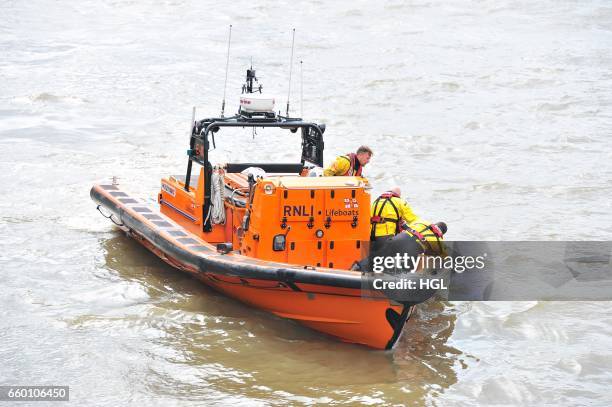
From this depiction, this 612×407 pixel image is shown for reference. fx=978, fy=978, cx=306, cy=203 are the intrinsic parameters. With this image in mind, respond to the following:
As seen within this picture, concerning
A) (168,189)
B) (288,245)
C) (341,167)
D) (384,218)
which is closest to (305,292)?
(288,245)

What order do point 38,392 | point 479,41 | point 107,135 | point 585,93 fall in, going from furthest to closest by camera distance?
point 479,41, point 585,93, point 107,135, point 38,392

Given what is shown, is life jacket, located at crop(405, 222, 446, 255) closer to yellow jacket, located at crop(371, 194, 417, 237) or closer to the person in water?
yellow jacket, located at crop(371, 194, 417, 237)

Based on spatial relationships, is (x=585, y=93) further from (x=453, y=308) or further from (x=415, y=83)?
(x=453, y=308)

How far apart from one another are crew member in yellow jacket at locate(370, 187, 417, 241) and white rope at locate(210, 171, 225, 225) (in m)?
1.48

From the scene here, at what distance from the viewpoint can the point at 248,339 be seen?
8.16 m

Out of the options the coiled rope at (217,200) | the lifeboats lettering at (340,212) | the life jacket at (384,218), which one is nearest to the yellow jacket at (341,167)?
the life jacket at (384,218)

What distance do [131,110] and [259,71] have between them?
3.51m

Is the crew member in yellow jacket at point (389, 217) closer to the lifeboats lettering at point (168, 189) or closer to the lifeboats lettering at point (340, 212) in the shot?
the lifeboats lettering at point (340, 212)

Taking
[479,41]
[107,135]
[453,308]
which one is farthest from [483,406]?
[479,41]

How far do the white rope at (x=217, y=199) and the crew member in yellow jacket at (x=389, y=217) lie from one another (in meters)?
1.48

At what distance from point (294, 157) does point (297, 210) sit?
651 cm

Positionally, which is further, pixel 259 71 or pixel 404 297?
pixel 259 71

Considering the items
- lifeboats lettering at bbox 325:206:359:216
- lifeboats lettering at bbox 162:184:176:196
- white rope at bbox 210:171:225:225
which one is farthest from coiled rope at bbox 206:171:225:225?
lifeboats lettering at bbox 325:206:359:216

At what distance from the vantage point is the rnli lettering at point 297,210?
8.00 m
